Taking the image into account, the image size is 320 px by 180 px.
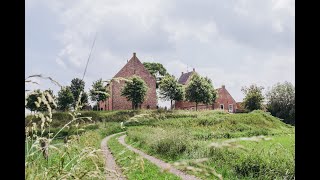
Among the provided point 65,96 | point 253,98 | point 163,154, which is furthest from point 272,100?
point 65,96

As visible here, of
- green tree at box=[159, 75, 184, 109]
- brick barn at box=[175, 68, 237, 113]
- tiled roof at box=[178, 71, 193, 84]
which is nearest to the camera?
green tree at box=[159, 75, 184, 109]

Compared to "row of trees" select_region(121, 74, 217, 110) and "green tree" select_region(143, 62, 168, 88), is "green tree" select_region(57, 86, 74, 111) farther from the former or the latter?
"green tree" select_region(143, 62, 168, 88)

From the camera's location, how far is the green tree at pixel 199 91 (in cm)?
3846

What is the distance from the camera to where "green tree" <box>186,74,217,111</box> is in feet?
126

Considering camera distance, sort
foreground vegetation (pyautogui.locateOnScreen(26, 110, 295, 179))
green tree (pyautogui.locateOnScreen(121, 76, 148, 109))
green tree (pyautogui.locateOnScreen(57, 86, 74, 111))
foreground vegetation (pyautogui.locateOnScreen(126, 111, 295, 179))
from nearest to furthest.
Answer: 1. foreground vegetation (pyautogui.locateOnScreen(26, 110, 295, 179))
2. green tree (pyautogui.locateOnScreen(57, 86, 74, 111))
3. foreground vegetation (pyautogui.locateOnScreen(126, 111, 295, 179))
4. green tree (pyautogui.locateOnScreen(121, 76, 148, 109))

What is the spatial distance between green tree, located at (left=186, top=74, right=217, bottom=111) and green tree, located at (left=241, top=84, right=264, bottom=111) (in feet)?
11.8

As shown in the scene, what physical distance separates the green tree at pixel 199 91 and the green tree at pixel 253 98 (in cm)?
361

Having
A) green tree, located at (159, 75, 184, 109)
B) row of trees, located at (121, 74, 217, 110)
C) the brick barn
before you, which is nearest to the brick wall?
the brick barn

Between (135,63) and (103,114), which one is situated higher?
(135,63)

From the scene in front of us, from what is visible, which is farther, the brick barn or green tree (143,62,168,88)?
green tree (143,62,168,88)

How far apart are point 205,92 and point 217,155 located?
28.3m

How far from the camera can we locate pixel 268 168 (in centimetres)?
848
